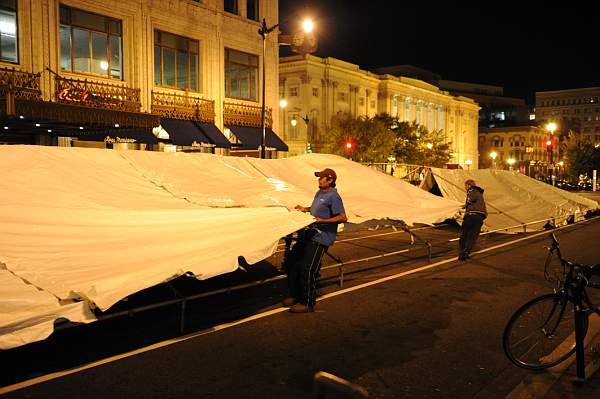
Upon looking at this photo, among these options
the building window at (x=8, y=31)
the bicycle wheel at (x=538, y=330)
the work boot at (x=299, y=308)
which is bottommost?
the work boot at (x=299, y=308)

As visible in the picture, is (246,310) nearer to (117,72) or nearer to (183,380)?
(183,380)

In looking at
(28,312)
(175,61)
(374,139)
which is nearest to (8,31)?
(175,61)

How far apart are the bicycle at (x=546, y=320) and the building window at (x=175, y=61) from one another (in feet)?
78.0

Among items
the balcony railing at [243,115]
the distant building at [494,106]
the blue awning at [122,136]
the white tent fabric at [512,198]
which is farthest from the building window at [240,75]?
the distant building at [494,106]

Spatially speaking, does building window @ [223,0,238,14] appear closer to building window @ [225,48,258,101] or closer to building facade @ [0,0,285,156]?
building facade @ [0,0,285,156]

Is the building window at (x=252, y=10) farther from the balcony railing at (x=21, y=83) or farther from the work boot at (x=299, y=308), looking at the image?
the work boot at (x=299, y=308)

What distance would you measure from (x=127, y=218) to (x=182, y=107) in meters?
20.2

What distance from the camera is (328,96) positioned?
59312 mm

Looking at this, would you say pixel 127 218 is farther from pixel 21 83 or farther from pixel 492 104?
pixel 492 104

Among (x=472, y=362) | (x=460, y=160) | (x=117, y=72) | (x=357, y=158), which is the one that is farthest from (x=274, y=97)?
(x=460, y=160)

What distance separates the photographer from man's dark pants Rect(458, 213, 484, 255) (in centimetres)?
1294

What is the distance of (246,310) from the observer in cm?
820

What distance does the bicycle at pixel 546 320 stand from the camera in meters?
5.46

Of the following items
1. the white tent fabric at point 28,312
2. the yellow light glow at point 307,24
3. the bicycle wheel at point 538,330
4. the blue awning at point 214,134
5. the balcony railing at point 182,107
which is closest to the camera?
the white tent fabric at point 28,312
